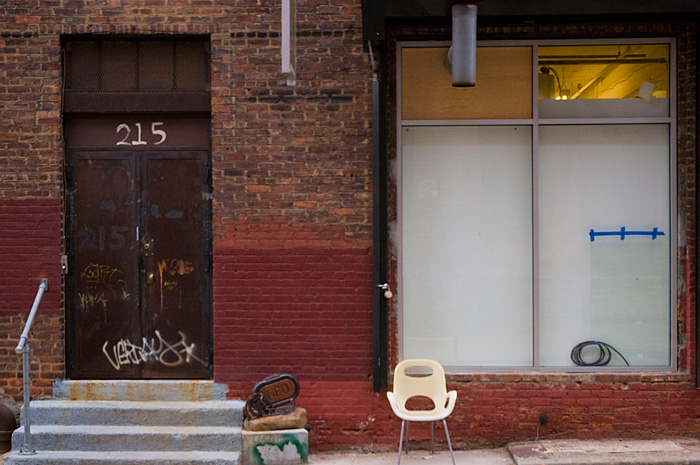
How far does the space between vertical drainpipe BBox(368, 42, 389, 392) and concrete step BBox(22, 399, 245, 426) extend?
1.33 m

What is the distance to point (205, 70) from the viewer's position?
277 inches

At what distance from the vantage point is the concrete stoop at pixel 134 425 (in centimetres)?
641

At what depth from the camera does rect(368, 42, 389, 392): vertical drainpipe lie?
21.0 ft

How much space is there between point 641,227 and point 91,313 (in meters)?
5.23

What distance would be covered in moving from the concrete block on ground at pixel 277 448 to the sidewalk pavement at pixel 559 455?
0.18m

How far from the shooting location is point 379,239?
659cm

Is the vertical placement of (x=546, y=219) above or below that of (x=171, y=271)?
above

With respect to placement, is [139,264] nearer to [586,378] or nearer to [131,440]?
[131,440]

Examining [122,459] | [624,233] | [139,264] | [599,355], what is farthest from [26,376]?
[624,233]

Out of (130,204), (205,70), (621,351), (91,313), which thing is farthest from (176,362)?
(621,351)

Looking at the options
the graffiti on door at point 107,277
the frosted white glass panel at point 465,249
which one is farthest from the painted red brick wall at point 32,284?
the frosted white glass panel at point 465,249

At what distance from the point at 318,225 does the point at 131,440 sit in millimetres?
2504

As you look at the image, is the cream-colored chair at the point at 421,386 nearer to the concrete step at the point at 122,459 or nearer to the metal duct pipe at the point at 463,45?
the concrete step at the point at 122,459

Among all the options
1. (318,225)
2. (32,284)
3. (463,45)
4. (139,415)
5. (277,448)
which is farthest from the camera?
(32,284)
